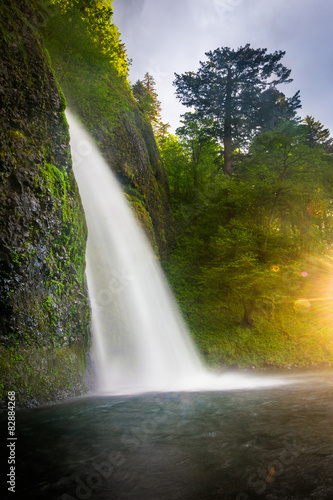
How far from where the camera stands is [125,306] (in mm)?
9734

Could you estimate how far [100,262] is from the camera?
31.4 feet

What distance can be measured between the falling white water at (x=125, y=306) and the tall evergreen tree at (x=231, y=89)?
29.3ft

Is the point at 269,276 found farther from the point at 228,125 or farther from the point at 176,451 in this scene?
the point at 228,125

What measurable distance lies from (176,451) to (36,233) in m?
4.54

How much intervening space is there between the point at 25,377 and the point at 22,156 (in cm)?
428

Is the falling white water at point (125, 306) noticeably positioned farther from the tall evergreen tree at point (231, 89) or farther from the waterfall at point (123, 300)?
the tall evergreen tree at point (231, 89)

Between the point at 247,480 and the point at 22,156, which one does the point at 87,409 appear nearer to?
the point at 247,480

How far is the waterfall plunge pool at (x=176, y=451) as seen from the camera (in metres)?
2.43

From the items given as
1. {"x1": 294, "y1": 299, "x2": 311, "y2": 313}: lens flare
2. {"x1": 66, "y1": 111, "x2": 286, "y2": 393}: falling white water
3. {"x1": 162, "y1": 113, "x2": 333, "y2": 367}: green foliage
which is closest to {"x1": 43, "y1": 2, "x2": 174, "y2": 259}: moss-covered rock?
{"x1": 66, "y1": 111, "x2": 286, "y2": 393}: falling white water

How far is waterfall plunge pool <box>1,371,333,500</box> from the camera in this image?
2.43 m

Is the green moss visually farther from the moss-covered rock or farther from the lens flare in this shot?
the lens flare

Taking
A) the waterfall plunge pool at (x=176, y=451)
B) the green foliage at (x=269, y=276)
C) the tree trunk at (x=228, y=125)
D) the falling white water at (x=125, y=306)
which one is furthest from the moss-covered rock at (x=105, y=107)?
the waterfall plunge pool at (x=176, y=451)

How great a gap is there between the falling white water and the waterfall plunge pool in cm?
262

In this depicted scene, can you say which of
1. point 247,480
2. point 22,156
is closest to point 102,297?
point 22,156
